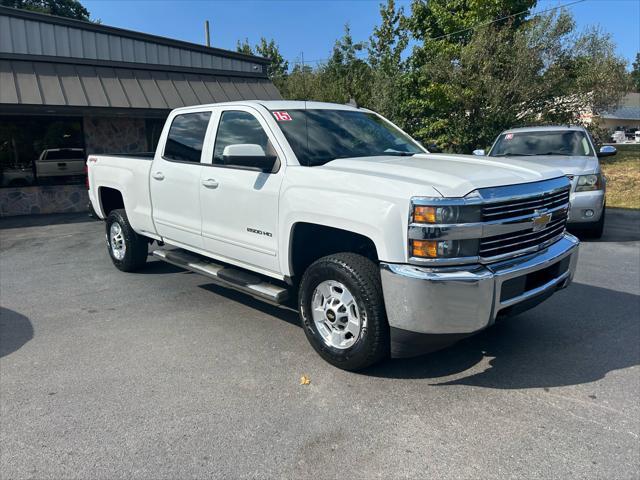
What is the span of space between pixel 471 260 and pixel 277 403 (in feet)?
5.31

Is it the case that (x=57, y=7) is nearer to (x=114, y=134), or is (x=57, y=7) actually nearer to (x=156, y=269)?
(x=114, y=134)

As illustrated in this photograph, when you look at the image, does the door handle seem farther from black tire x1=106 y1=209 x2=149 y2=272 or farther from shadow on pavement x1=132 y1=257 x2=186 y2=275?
shadow on pavement x1=132 y1=257 x2=186 y2=275

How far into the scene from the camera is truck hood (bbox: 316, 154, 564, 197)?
3314mm

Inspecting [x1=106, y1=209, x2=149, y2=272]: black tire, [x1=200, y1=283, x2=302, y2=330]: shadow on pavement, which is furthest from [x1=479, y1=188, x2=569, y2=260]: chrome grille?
[x1=106, y1=209, x2=149, y2=272]: black tire

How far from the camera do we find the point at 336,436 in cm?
308

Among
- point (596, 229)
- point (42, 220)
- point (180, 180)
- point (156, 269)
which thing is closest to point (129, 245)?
point (156, 269)

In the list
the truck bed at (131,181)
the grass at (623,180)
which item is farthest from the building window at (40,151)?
the grass at (623,180)

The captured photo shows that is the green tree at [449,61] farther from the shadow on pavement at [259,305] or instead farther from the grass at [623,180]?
the shadow on pavement at [259,305]

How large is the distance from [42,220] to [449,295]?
11.7m

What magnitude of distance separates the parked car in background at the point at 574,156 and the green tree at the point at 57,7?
47076 mm

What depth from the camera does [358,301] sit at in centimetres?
357

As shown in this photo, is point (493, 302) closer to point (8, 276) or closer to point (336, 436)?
point (336, 436)

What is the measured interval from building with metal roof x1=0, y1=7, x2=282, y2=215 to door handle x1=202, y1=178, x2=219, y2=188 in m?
8.40

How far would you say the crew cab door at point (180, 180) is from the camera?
17.1 feet
